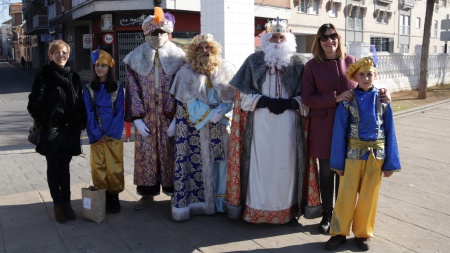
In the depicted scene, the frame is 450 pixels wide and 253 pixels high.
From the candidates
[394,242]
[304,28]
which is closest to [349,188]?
[394,242]

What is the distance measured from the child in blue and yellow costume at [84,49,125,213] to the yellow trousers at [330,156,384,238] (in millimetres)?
2211

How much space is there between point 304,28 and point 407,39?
56.3 feet

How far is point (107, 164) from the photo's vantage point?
441 centimetres

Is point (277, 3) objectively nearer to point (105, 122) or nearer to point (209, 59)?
point (209, 59)

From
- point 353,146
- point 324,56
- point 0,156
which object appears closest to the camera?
point 353,146

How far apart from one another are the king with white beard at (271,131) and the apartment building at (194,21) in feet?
23.6

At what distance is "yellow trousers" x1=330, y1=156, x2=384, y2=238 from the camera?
351 cm

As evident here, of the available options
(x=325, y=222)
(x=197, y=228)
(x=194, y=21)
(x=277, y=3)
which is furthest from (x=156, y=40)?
(x=277, y=3)

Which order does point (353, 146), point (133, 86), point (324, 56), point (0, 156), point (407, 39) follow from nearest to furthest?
point (353, 146), point (324, 56), point (133, 86), point (0, 156), point (407, 39)

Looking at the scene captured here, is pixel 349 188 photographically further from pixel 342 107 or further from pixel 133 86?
pixel 133 86

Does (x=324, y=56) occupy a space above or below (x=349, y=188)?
above

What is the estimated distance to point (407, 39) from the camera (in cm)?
4078

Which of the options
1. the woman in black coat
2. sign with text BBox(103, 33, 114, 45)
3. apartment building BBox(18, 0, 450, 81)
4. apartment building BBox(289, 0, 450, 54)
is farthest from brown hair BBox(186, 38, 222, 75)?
apartment building BBox(289, 0, 450, 54)

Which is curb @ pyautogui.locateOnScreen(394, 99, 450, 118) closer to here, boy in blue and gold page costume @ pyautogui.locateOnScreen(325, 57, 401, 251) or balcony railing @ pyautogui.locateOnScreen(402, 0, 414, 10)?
boy in blue and gold page costume @ pyautogui.locateOnScreen(325, 57, 401, 251)
